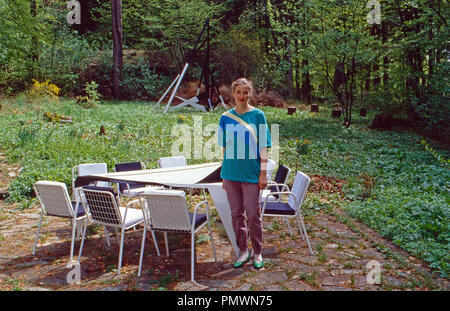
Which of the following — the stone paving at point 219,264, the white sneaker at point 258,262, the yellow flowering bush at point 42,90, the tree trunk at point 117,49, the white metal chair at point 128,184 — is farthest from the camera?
the tree trunk at point 117,49

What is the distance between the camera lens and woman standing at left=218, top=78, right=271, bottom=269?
3.83 meters

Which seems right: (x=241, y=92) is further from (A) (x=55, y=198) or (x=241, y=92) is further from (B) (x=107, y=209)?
(A) (x=55, y=198)

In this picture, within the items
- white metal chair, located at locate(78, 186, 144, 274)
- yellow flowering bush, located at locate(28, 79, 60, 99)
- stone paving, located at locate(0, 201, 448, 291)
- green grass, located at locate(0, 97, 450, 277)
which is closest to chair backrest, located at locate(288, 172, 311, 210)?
stone paving, located at locate(0, 201, 448, 291)

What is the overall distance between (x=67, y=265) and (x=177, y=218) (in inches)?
53.1

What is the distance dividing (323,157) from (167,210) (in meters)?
6.44

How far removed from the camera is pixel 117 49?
67.7 feet

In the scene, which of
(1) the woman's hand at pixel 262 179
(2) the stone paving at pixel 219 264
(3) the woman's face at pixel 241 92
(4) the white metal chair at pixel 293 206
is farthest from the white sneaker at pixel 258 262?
(3) the woman's face at pixel 241 92

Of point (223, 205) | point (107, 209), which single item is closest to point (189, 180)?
point (223, 205)

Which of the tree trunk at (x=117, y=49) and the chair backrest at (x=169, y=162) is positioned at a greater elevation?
the tree trunk at (x=117, y=49)

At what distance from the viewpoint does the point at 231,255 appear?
14.7ft

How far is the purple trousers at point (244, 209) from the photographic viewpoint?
388 cm

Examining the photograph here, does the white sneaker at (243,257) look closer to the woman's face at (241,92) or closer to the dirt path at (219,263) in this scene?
the dirt path at (219,263)

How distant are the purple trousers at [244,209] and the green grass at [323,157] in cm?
183
